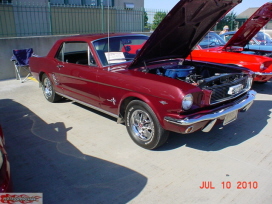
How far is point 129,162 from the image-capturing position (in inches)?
138

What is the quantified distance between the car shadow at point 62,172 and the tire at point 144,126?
22.9 inches

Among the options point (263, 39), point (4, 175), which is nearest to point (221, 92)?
point (4, 175)

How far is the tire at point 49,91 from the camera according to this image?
19.4ft

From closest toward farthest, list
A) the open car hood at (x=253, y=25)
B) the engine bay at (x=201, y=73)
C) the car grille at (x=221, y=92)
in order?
the car grille at (x=221, y=92), the engine bay at (x=201, y=73), the open car hood at (x=253, y=25)

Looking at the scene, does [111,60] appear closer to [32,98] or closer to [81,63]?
[81,63]

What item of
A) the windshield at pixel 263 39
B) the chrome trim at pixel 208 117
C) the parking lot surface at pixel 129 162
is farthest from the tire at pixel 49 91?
the windshield at pixel 263 39

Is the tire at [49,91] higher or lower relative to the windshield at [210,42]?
lower

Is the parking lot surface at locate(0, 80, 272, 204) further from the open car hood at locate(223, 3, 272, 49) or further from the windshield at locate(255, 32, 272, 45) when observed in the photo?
the windshield at locate(255, 32, 272, 45)

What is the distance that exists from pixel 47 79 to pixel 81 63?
1.43 meters

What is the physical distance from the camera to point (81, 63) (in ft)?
16.4

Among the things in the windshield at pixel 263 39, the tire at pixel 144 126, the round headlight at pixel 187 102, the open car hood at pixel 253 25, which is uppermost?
the open car hood at pixel 253 25

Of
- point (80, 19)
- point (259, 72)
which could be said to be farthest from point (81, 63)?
point (80, 19)

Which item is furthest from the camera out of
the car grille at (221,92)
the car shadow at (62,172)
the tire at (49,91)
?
the tire at (49,91)

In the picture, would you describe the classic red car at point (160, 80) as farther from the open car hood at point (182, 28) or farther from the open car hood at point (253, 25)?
the open car hood at point (253, 25)
